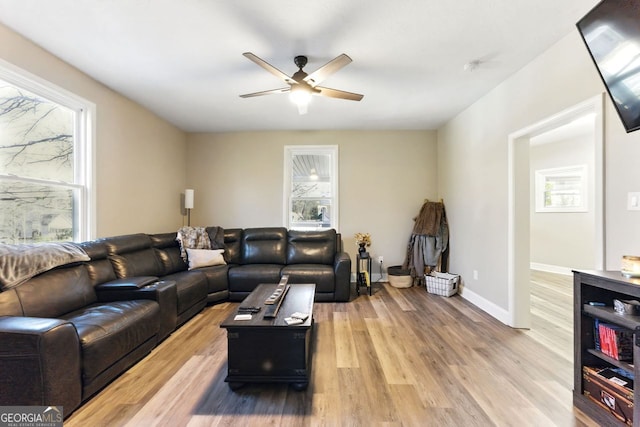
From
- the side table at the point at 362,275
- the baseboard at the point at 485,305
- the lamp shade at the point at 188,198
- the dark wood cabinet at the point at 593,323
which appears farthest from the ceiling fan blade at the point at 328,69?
the lamp shade at the point at 188,198

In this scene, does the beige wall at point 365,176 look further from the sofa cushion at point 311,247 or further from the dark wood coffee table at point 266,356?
the dark wood coffee table at point 266,356

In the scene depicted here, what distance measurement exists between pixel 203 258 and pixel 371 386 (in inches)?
112

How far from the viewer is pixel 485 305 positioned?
331 centimetres

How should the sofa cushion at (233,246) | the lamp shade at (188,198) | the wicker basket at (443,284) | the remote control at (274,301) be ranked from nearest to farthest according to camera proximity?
the remote control at (274,301) → the wicker basket at (443,284) → the sofa cushion at (233,246) → the lamp shade at (188,198)

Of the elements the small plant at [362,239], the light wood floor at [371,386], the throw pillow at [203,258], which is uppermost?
the small plant at [362,239]

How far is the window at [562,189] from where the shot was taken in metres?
5.11

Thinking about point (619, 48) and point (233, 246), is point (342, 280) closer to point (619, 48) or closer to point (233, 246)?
point (233, 246)

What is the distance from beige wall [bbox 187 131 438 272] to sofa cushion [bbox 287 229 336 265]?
644 mm

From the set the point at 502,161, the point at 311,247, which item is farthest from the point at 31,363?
the point at 502,161

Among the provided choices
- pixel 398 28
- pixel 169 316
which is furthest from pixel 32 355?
pixel 398 28

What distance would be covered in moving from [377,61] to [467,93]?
1.44 metres

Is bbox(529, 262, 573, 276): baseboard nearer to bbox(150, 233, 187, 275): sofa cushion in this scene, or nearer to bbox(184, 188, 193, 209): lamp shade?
bbox(150, 233, 187, 275): sofa cushion

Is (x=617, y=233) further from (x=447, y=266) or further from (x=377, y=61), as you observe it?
(x=447, y=266)

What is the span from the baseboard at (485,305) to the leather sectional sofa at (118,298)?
1662mm
